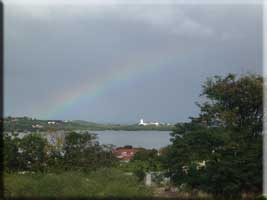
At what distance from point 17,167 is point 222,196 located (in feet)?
8.72

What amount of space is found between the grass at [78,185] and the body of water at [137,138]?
39 centimetres

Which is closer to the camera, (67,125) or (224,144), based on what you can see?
(224,144)

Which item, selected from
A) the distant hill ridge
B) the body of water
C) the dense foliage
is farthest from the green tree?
the dense foliage

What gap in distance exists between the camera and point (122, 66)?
6375mm

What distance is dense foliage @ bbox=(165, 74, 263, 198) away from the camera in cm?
601

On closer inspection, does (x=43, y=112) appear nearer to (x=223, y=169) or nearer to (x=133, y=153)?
(x=133, y=153)

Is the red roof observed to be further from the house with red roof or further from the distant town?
the distant town

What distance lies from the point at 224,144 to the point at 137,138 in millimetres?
1099

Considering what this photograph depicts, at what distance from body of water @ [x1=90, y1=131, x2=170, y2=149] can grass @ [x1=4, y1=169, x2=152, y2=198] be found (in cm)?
39

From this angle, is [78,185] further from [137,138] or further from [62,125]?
[137,138]

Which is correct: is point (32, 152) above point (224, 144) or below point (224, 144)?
below

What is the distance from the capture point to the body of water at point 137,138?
6066 mm

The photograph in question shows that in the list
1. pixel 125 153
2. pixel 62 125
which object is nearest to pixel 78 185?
pixel 125 153

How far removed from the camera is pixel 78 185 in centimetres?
592
